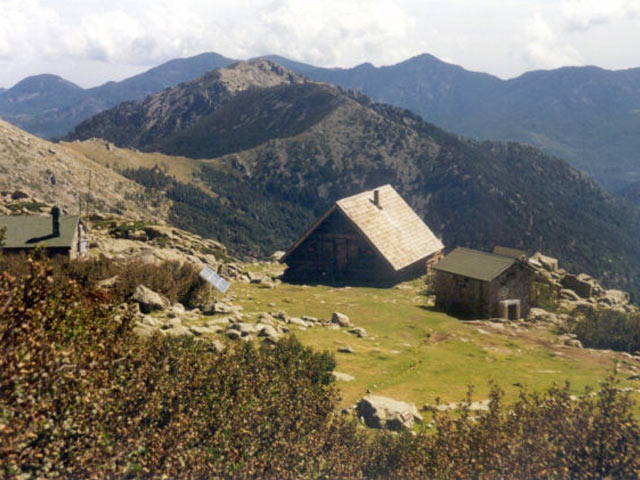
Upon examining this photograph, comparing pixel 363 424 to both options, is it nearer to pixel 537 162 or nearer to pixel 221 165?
pixel 221 165

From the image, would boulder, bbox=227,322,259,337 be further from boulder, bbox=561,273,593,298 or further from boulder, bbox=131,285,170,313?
boulder, bbox=561,273,593,298

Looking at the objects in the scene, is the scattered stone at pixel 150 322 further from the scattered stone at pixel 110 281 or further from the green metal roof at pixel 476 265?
the green metal roof at pixel 476 265

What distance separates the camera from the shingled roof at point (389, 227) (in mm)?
34794

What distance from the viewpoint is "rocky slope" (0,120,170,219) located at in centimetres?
7175

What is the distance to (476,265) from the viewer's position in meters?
25.9

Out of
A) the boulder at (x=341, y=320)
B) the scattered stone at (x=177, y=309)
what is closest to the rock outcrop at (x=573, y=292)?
the boulder at (x=341, y=320)

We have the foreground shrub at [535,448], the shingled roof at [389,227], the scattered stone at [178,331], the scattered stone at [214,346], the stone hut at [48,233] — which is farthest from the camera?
the shingled roof at [389,227]

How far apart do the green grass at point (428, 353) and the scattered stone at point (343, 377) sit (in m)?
0.17

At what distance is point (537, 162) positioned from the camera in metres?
189

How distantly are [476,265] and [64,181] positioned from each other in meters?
74.4

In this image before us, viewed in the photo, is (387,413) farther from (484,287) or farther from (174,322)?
(484,287)

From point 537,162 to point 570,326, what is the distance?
18592 cm

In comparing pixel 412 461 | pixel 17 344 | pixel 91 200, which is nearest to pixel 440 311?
pixel 412 461

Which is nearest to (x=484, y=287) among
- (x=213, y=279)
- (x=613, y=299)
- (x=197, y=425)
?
(x=213, y=279)
